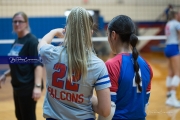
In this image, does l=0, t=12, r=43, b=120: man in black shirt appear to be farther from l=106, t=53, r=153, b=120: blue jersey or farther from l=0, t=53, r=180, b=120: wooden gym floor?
l=106, t=53, r=153, b=120: blue jersey

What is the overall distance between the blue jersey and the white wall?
32.3 ft

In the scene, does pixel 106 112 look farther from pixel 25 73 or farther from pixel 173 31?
pixel 173 31

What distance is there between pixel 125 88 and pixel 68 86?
0.37 meters

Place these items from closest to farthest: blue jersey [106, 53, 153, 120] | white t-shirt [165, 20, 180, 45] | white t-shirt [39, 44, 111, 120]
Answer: white t-shirt [39, 44, 111, 120], blue jersey [106, 53, 153, 120], white t-shirt [165, 20, 180, 45]

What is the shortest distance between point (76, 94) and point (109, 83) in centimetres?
22

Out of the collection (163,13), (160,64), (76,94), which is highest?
(76,94)

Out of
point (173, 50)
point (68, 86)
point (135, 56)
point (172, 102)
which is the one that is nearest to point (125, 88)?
point (135, 56)

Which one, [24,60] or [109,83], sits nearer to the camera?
[109,83]

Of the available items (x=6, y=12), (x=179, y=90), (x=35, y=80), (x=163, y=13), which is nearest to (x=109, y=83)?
(x=35, y=80)

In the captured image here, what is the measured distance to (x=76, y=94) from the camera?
2088mm

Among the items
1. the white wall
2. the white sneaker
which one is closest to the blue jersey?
the white sneaker

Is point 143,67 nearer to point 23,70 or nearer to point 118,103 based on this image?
point 118,103

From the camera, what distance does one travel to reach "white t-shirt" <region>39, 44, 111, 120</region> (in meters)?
2.04

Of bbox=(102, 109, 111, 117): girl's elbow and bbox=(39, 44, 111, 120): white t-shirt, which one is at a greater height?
bbox=(39, 44, 111, 120): white t-shirt
